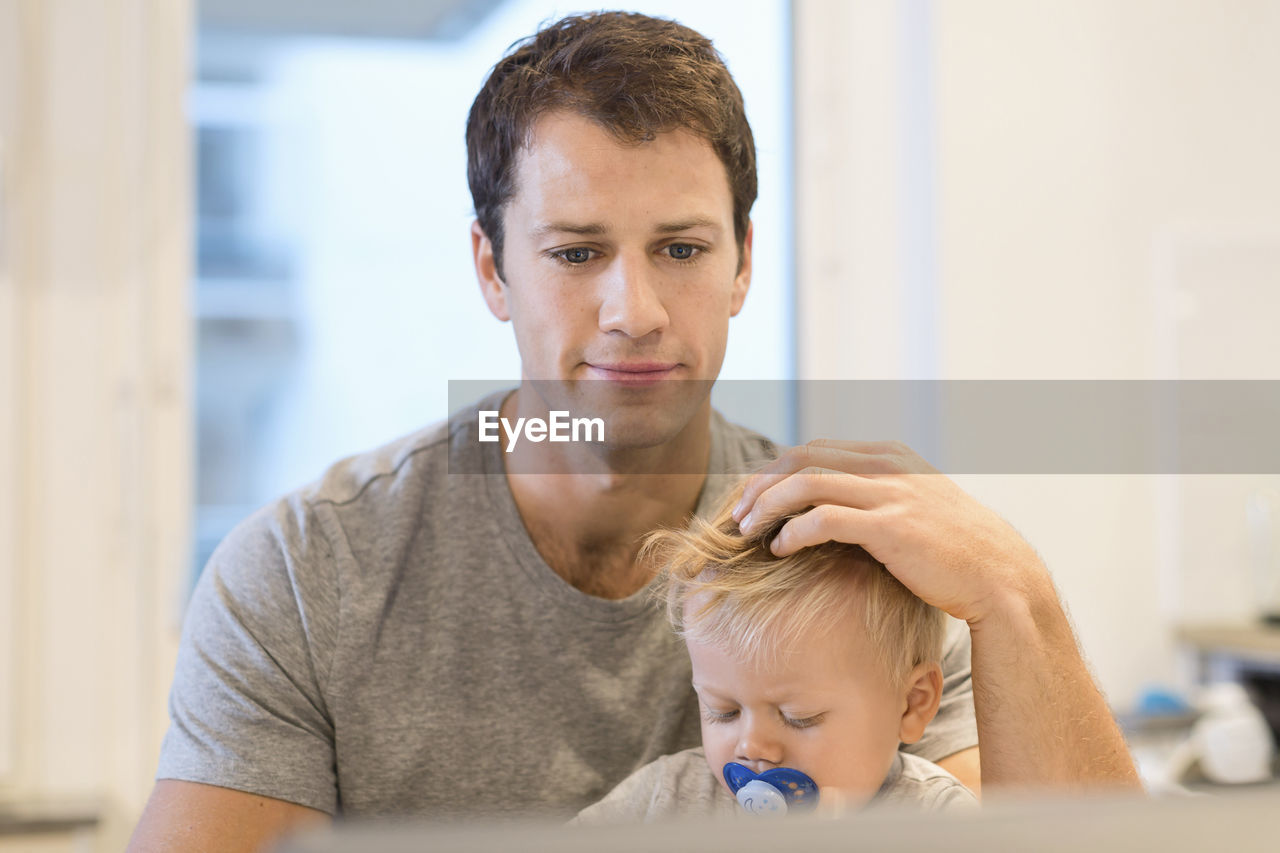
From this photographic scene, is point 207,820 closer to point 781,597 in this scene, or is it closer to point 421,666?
point 421,666

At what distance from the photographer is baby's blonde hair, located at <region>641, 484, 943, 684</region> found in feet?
3.36

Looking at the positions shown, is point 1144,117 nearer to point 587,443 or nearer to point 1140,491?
point 1140,491

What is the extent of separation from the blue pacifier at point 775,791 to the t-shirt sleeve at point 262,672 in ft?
1.37

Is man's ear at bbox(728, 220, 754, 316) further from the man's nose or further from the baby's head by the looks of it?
the baby's head

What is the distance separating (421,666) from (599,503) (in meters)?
0.26

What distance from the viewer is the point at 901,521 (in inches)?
38.6

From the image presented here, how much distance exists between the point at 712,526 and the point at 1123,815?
81 centimetres

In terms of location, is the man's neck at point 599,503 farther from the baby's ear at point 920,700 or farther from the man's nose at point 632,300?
the baby's ear at point 920,700

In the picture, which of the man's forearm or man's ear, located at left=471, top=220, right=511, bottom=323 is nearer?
the man's forearm

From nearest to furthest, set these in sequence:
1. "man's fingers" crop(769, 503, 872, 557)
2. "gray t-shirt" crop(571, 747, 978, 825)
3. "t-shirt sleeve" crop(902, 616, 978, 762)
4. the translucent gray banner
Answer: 1. "man's fingers" crop(769, 503, 872, 557)
2. "gray t-shirt" crop(571, 747, 978, 825)
3. "t-shirt sleeve" crop(902, 616, 978, 762)
4. the translucent gray banner

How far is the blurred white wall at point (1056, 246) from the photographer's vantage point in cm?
270

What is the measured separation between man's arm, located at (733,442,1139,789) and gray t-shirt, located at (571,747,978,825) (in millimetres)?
57

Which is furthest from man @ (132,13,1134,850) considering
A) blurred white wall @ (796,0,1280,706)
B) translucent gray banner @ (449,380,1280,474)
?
blurred white wall @ (796,0,1280,706)

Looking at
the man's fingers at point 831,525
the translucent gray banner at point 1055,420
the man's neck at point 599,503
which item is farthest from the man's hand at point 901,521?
the translucent gray banner at point 1055,420
